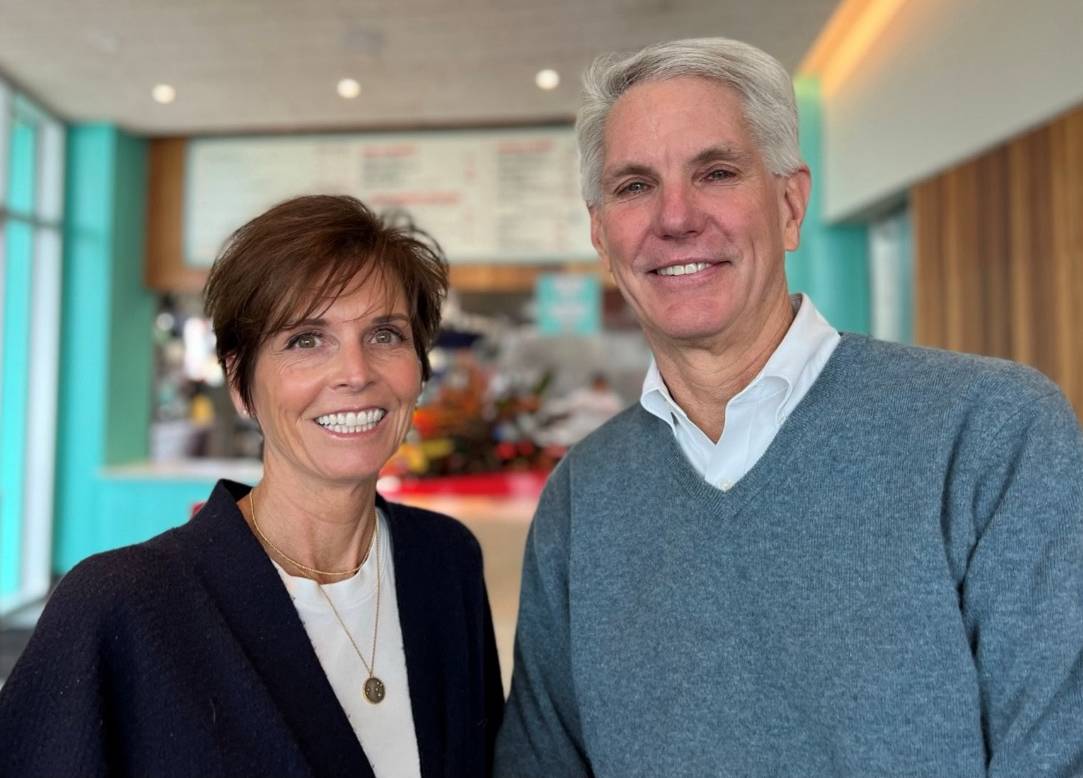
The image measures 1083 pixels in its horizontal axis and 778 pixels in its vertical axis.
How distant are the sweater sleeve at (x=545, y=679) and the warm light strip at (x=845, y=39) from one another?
305cm

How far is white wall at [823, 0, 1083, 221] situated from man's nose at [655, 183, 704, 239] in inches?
69.2

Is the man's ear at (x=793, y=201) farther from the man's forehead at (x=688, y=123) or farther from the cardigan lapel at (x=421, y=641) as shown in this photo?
the cardigan lapel at (x=421, y=641)

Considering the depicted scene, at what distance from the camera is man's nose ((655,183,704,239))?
3.54 feet

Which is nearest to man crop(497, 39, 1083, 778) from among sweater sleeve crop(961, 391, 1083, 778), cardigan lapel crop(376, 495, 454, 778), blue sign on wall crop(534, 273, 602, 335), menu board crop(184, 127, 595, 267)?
sweater sleeve crop(961, 391, 1083, 778)

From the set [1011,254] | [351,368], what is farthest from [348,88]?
[351,368]

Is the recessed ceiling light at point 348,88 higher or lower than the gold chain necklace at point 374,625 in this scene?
higher

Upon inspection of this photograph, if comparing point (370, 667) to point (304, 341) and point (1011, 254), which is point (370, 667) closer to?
point (304, 341)

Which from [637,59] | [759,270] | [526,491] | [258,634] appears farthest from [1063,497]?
[526,491]

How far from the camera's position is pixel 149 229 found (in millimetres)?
5332

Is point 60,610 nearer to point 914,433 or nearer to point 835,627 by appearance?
point 835,627

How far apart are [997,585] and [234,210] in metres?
5.09

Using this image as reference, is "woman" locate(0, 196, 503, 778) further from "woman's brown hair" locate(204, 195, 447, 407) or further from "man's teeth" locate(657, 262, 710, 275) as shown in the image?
"man's teeth" locate(657, 262, 710, 275)

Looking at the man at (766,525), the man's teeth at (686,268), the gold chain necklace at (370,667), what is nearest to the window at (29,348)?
the gold chain necklace at (370,667)

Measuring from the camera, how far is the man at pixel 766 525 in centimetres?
89
